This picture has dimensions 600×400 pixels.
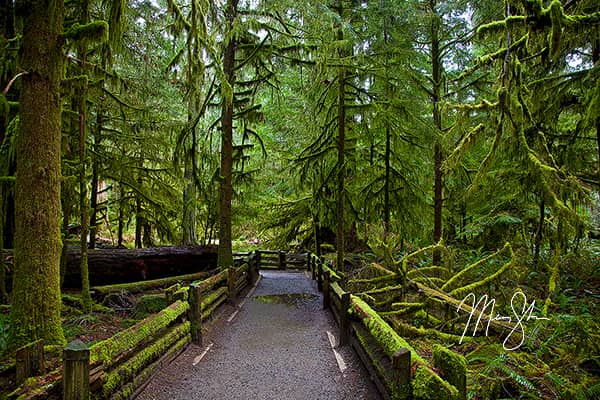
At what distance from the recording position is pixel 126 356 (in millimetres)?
Answer: 4754

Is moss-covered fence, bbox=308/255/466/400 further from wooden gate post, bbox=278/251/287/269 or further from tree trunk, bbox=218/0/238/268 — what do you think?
wooden gate post, bbox=278/251/287/269

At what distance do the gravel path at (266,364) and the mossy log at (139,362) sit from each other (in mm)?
305

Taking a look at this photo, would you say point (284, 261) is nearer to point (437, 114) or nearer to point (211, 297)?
point (211, 297)

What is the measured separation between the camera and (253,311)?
9828mm

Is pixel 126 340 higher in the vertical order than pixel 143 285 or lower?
higher

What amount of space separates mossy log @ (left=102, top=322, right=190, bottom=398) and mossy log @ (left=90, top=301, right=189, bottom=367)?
12 centimetres

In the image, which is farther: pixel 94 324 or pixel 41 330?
pixel 94 324

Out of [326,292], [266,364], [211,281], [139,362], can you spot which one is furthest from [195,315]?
[326,292]

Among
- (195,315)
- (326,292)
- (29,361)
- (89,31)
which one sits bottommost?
(326,292)

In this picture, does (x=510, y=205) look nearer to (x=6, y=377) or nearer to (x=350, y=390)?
(x=350, y=390)

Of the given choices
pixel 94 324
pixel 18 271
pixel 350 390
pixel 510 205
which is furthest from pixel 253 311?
pixel 510 205

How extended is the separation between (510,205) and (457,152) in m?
8.05

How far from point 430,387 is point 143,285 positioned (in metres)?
9.27

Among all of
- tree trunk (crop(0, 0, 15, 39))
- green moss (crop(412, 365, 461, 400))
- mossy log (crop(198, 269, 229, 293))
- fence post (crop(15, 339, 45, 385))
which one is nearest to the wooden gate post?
mossy log (crop(198, 269, 229, 293))
